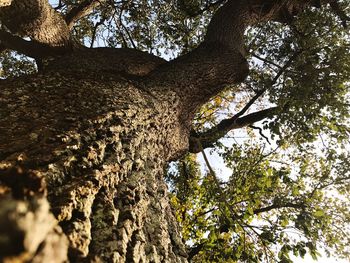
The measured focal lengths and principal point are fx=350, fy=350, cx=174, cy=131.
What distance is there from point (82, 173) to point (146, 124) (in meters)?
1.54

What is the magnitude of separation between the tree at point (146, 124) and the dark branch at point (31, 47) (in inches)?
0.9

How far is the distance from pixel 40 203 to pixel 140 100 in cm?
287

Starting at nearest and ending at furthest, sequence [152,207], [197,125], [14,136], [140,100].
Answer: [14,136] < [152,207] < [140,100] < [197,125]

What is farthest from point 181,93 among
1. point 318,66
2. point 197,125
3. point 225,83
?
point 197,125

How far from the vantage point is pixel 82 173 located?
198 cm

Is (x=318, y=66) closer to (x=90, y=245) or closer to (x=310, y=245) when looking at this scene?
(x=310, y=245)

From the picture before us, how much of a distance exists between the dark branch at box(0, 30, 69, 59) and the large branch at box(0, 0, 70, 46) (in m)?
0.10

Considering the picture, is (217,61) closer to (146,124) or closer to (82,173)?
(146,124)

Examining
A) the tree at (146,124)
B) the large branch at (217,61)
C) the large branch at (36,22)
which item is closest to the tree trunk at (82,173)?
the tree at (146,124)

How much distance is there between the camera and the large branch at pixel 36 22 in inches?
167

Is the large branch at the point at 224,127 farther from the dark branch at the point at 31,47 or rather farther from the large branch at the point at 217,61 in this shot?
the dark branch at the point at 31,47

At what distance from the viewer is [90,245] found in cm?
158

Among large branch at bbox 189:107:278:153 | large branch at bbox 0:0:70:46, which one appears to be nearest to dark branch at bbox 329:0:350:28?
large branch at bbox 189:107:278:153

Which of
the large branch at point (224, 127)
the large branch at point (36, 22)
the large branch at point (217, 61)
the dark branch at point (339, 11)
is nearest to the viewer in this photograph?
the large branch at point (36, 22)
